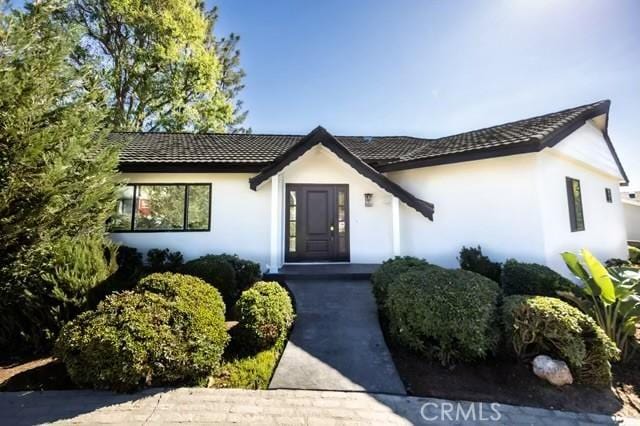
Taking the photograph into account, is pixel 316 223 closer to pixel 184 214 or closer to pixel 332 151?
pixel 332 151

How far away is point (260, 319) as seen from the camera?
4.49 meters

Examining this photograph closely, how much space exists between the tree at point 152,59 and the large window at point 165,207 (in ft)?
33.7

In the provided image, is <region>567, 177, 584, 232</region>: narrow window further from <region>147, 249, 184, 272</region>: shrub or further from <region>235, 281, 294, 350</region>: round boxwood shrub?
<region>147, 249, 184, 272</region>: shrub

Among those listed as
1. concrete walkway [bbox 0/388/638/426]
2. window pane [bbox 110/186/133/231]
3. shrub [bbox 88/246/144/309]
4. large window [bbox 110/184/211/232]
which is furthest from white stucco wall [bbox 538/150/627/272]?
window pane [bbox 110/186/133/231]

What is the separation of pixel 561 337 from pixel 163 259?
9055 mm

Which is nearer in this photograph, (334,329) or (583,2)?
(334,329)

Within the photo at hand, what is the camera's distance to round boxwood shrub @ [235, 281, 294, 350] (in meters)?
4.45

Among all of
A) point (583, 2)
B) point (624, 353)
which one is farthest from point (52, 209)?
point (583, 2)

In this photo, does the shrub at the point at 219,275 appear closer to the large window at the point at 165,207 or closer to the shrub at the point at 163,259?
the shrub at the point at 163,259

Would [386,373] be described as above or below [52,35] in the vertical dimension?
below

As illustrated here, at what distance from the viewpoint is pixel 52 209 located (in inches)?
195

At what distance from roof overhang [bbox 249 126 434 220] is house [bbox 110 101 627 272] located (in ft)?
0.10

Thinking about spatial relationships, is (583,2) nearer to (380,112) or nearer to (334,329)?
(380,112)

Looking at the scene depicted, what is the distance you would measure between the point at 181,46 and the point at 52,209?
56.1 feet
